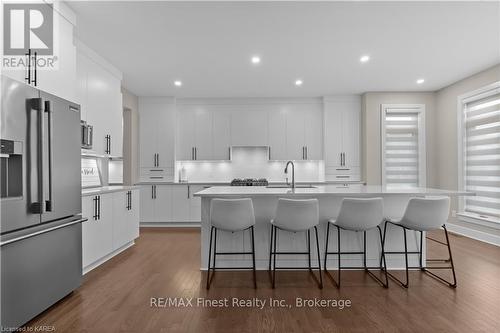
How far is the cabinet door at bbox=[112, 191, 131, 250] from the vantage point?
12.9ft

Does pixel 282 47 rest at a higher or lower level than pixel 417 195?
higher

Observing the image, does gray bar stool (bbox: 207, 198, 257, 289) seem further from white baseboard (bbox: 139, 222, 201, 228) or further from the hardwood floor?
white baseboard (bbox: 139, 222, 201, 228)

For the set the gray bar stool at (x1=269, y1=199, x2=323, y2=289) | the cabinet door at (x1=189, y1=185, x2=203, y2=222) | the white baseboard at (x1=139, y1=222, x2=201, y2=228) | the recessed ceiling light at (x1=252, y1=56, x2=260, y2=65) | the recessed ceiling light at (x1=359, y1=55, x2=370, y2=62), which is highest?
the recessed ceiling light at (x1=252, y1=56, x2=260, y2=65)

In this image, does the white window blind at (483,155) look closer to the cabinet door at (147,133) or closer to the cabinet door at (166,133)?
the cabinet door at (166,133)

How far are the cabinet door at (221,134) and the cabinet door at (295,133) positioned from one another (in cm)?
139

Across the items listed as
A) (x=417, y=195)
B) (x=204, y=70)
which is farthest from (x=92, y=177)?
(x=417, y=195)

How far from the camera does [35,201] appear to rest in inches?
87.3

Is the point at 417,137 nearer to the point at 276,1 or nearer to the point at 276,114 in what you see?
the point at 276,114

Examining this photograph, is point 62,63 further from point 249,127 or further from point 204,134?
point 249,127

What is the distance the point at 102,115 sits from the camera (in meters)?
4.12

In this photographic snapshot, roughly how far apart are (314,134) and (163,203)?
3.75 meters

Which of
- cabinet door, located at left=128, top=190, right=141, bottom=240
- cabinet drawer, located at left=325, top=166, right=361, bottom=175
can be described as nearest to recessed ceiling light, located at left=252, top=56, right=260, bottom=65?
cabinet door, located at left=128, top=190, right=141, bottom=240

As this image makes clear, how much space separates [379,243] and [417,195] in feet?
2.40

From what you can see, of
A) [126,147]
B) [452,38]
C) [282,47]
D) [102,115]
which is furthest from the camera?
[126,147]
